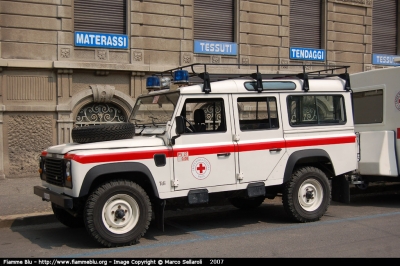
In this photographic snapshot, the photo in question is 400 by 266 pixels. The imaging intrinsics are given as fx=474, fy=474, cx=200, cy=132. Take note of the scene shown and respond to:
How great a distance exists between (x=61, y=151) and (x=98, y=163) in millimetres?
621

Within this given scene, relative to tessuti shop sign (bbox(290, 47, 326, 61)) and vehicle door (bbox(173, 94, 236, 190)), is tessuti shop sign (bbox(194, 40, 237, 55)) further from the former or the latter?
vehicle door (bbox(173, 94, 236, 190))

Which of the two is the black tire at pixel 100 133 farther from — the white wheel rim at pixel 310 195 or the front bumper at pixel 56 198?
the white wheel rim at pixel 310 195

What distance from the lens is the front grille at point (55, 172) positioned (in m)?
6.32

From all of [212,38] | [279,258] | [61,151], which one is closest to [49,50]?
[212,38]

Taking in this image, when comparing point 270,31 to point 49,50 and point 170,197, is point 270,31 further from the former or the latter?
point 170,197

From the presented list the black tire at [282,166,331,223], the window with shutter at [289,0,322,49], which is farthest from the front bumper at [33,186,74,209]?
the window with shutter at [289,0,322,49]

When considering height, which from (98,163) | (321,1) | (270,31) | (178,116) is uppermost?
(321,1)

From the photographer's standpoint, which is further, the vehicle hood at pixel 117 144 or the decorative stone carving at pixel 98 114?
Answer: the decorative stone carving at pixel 98 114

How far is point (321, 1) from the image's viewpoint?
17656mm

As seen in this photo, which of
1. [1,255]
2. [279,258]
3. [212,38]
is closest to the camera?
[279,258]

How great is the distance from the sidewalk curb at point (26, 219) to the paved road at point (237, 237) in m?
0.06

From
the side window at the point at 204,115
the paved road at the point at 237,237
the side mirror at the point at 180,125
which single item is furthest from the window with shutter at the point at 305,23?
the side mirror at the point at 180,125

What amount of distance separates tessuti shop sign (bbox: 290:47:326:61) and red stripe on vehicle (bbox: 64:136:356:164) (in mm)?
9365

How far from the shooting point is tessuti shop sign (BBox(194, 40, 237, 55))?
15023 millimetres
